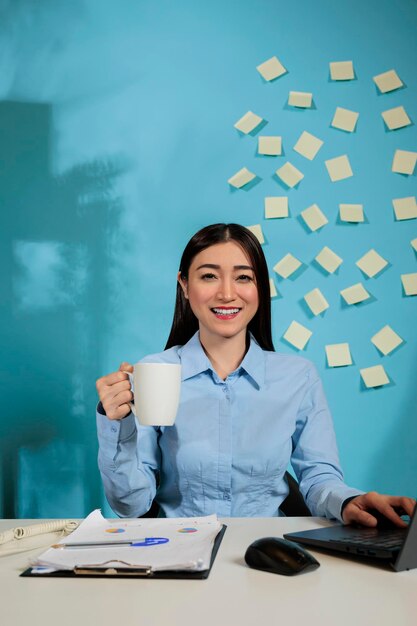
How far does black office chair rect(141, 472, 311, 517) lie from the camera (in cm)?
157

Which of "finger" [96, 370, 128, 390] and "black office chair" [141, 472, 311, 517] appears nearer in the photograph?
"finger" [96, 370, 128, 390]

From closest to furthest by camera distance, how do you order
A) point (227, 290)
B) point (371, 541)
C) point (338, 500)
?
point (371, 541) < point (338, 500) < point (227, 290)

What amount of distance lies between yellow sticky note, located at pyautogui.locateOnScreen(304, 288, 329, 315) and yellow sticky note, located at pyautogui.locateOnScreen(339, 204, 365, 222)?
263mm

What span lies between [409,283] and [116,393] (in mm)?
1403

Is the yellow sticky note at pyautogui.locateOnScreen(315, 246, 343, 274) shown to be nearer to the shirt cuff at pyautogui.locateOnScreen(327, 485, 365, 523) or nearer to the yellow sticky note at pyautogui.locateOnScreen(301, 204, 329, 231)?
the yellow sticky note at pyautogui.locateOnScreen(301, 204, 329, 231)

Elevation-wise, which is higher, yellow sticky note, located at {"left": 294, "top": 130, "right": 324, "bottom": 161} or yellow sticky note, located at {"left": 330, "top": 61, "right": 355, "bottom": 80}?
yellow sticky note, located at {"left": 330, "top": 61, "right": 355, "bottom": 80}

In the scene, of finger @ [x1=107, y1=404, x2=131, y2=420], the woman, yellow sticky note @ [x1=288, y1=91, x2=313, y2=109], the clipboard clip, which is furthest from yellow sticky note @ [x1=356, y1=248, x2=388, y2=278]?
the clipboard clip

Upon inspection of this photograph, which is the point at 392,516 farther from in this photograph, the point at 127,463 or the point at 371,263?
the point at 371,263

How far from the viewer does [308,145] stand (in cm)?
233

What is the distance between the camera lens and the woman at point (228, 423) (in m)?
1.51

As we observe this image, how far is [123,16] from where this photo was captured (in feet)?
7.68

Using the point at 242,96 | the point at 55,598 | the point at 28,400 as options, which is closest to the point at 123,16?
the point at 242,96

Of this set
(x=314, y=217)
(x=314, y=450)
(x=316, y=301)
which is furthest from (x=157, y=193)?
(x=314, y=450)

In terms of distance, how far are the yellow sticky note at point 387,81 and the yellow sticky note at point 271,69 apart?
0.32 meters
